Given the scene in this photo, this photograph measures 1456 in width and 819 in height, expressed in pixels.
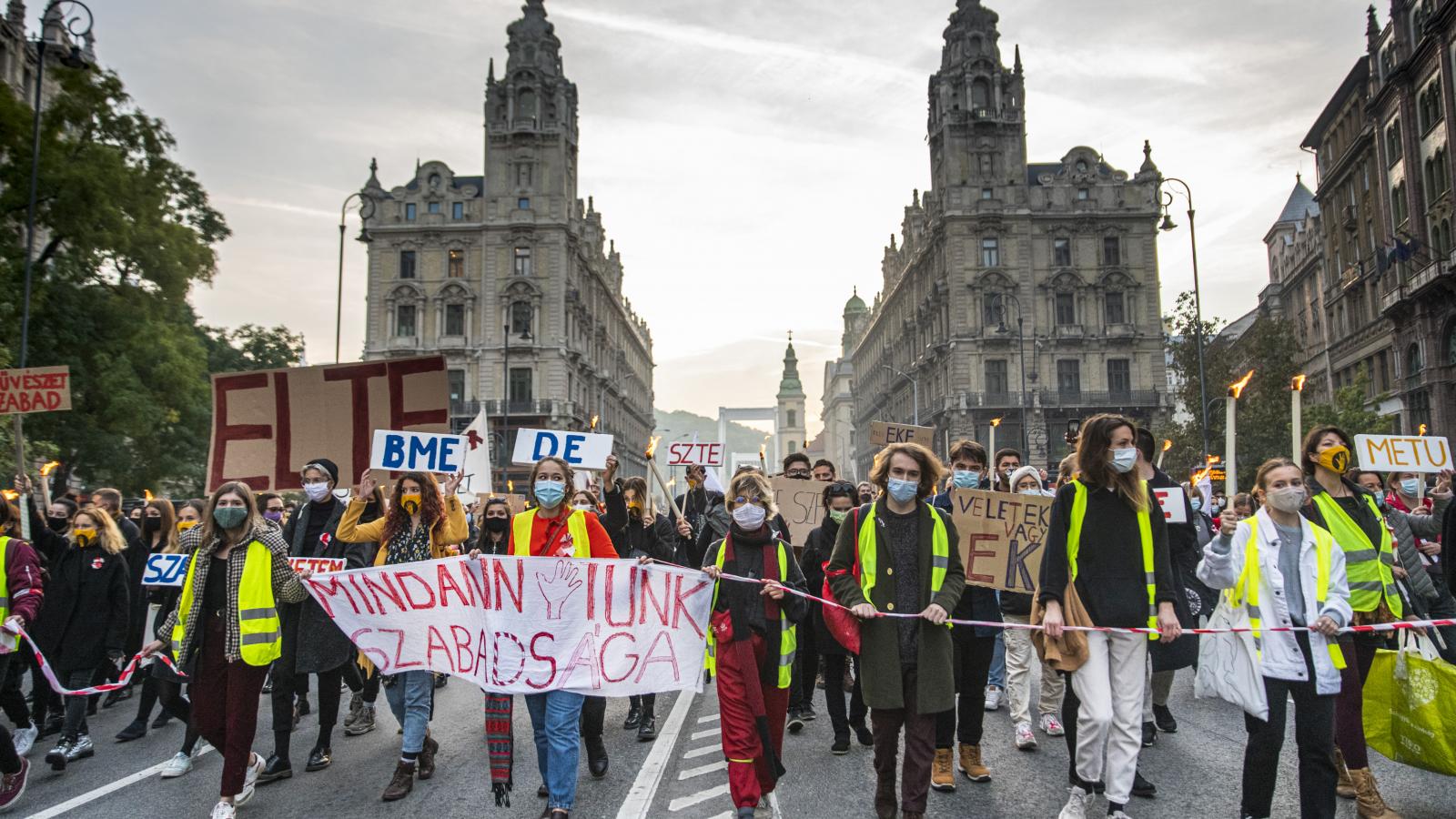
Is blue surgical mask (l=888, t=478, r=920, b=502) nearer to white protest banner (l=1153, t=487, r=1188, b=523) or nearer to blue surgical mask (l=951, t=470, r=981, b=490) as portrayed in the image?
white protest banner (l=1153, t=487, r=1188, b=523)

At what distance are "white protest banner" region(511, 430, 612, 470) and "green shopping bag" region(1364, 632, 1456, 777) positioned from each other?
585 cm

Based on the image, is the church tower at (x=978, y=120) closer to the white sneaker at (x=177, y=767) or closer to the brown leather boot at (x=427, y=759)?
the brown leather boot at (x=427, y=759)

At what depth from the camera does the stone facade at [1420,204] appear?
33.8 meters

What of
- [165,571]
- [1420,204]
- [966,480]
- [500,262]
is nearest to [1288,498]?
A: [966,480]

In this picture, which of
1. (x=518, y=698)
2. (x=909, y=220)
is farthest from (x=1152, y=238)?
(x=518, y=698)

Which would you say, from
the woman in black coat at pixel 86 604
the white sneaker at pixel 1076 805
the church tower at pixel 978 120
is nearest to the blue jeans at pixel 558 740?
the white sneaker at pixel 1076 805

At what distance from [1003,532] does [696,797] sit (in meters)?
3.27

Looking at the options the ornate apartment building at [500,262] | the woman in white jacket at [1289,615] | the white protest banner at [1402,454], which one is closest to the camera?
the woman in white jacket at [1289,615]

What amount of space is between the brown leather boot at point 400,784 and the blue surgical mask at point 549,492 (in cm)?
182

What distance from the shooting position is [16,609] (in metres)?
6.09

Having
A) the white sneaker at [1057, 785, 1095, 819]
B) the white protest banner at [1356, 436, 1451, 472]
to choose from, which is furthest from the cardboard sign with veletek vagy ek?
the white protest banner at [1356, 436, 1451, 472]

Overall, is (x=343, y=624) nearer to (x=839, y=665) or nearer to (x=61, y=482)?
(x=839, y=665)

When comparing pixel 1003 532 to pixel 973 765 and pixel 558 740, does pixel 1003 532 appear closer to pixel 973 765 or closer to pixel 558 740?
pixel 973 765

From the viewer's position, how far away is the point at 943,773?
5.92 meters
